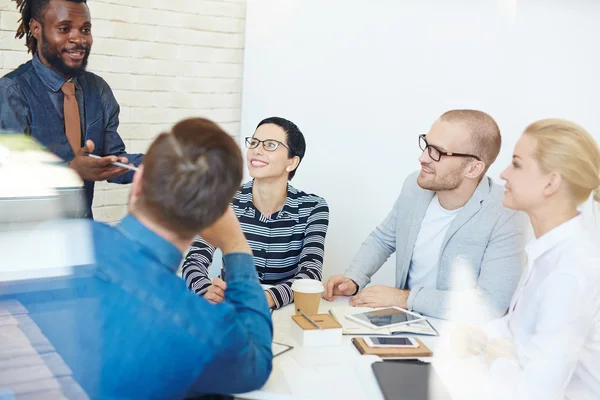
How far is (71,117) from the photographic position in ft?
8.74

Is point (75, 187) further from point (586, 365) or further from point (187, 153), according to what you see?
point (586, 365)

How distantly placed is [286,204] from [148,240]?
4.51 ft

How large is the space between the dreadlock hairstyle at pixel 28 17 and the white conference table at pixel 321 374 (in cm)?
164

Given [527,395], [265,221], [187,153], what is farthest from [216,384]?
[265,221]

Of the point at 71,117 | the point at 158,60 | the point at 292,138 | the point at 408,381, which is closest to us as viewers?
the point at 408,381

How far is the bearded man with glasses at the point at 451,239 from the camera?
80.2 inches

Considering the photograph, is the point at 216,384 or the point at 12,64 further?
the point at 12,64

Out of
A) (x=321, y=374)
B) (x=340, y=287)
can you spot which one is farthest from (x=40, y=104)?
(x=321, y=374)

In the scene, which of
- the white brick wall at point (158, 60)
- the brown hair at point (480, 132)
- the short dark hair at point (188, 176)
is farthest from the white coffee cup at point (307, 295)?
the white brick wall at point (158, 60)

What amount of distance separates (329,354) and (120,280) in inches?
27.1

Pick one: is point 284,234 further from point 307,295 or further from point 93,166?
point 93,166

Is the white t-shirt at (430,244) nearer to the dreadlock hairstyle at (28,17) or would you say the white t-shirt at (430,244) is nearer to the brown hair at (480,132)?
the brown hair at (480,132)

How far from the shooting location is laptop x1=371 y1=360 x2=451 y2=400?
1.36 meters

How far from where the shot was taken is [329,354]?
1593mm
